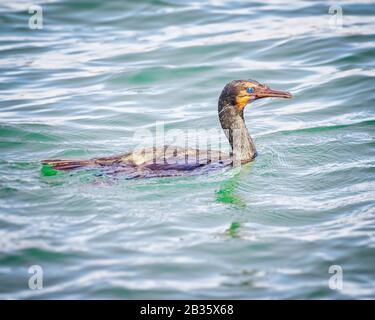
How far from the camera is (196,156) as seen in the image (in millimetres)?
8867

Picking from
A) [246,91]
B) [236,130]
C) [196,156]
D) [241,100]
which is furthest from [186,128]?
[196,156]

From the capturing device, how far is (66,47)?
14.7 metres

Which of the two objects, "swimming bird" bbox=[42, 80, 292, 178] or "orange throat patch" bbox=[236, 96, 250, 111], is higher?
"orange throat patch" bbox=[236, 96, 250, 111]

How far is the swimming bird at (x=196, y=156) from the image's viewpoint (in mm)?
8508

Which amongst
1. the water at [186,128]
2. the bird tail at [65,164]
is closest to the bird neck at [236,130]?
the water at [186,128]

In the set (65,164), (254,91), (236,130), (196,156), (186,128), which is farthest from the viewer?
(186,128)

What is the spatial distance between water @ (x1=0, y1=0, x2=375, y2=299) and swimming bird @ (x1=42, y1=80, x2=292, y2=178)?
175 mm

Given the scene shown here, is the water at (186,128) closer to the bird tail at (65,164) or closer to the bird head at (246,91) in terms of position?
the bird tail at (65,164)

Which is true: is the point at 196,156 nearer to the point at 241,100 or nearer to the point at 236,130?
the point at 236,130

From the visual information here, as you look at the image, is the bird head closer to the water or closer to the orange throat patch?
the orange throat patch

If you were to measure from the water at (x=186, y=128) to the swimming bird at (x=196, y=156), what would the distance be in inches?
6.9

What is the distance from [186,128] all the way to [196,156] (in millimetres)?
2152

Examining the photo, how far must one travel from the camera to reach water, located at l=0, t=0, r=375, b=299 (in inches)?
255

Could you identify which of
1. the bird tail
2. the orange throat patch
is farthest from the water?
the orange throat patch
